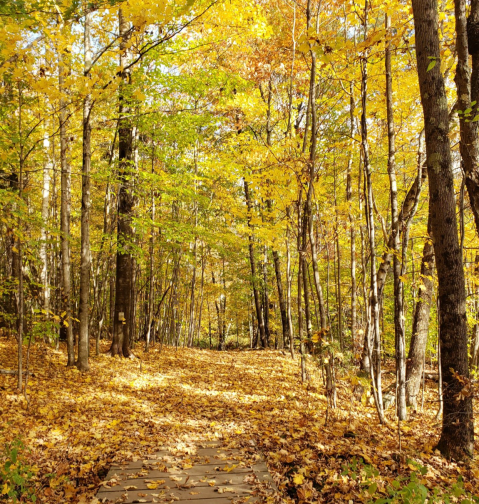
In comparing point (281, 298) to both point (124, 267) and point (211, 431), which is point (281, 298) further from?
point (211, 431)

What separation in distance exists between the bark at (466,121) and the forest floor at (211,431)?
2749 mm

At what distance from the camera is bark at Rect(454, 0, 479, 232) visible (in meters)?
3.55

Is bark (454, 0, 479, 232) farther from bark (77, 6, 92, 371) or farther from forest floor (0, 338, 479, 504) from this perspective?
bark (77, 6, 92, 371)

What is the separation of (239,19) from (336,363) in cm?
698

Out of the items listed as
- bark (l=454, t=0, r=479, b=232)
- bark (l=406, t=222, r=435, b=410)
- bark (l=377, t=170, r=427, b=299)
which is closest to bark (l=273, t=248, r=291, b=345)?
bark (l=406, t=222, r=435, b=410)

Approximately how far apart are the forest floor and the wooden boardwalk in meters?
0.18

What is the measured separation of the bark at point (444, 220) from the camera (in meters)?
3.68

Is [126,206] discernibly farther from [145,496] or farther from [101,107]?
[145,496]

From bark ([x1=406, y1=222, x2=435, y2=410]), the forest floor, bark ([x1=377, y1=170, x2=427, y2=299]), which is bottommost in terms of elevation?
the forest floor

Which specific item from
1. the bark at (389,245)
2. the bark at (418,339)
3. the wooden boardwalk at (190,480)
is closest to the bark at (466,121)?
the bark at (389,245)

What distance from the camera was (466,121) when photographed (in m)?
3.56

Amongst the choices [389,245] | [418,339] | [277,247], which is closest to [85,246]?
[277,247]

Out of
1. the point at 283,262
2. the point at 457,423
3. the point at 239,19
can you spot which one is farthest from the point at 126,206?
the point at 283,262

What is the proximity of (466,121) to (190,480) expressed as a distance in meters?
4.62
